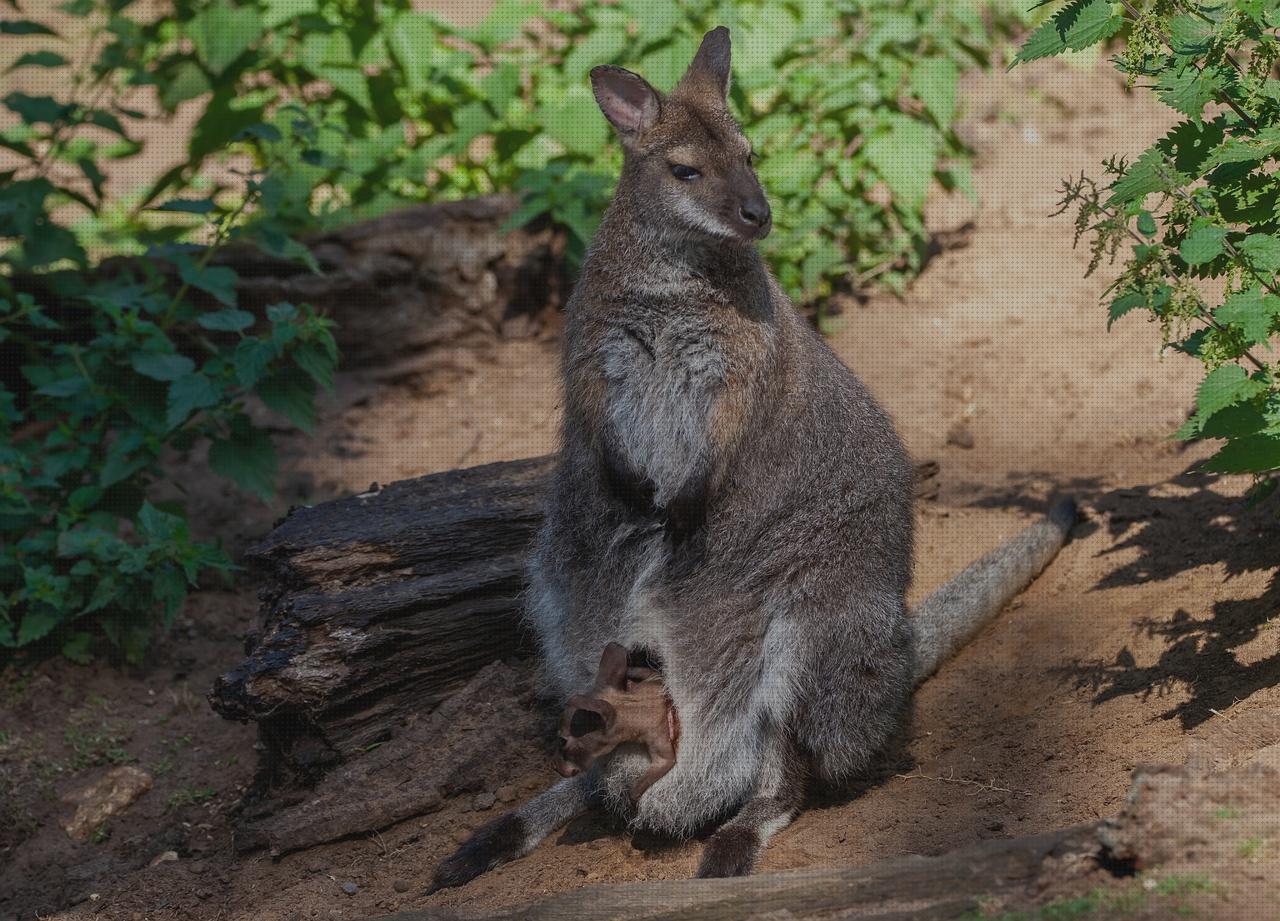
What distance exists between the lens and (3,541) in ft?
18.6

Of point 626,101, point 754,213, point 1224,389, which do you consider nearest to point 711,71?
point 626,101

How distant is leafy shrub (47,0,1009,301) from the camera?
7566 millimetres

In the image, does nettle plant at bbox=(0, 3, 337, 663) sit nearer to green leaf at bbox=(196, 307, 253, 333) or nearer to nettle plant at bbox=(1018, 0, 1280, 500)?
green leaf at bbox=(196, 307, 253, 333)

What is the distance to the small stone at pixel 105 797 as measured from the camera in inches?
185

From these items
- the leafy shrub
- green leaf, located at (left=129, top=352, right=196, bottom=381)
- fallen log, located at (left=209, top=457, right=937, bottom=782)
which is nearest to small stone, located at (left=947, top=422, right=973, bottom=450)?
the leafy shrub

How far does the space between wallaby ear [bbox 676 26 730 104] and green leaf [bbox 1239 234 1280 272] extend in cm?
180

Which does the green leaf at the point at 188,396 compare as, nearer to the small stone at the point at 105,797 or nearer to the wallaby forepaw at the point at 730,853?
the small stone at the point at 105,797

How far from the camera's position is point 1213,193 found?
3740 millimetres

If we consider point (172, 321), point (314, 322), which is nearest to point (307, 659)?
point (314, 322)

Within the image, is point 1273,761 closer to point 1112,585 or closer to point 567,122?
point 1112,585

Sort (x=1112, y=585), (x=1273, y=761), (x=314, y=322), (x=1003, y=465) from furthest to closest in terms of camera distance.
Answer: (x=1003, y=465) → (x=314, y=322) → (x=1112, y=585) → (x=1273, y=761)

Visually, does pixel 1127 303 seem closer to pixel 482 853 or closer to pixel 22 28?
pixel 482 853

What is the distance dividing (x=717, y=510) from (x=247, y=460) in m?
2.53

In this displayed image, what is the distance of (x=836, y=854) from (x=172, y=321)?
13.9ft
